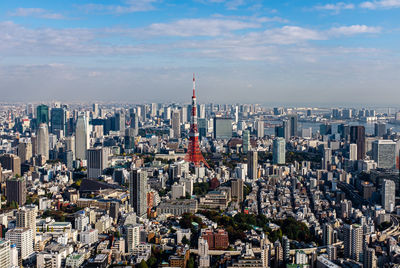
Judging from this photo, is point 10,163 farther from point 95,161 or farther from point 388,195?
point 388,195

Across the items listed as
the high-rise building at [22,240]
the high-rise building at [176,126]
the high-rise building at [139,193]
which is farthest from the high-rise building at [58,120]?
the high-rise building at [22,240]

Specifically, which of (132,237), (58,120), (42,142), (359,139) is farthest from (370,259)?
(58,120)

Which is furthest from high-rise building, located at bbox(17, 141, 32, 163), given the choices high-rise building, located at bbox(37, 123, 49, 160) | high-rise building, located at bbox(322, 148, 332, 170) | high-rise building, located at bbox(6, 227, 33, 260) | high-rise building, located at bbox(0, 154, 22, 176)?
high-rise building, located at bbox(322, 148, 332, 170)

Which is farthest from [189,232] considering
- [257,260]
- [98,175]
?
[98,175]

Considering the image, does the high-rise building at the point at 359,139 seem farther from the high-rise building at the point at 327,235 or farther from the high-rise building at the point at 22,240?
Result: the high-rise building at the point at 22,240

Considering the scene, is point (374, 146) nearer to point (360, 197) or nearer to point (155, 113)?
point (360, 197)

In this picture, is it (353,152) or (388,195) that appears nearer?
(388,195)

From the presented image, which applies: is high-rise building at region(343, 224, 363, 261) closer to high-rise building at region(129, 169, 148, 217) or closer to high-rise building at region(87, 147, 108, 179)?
high-rise building at region(129, 169, 148, 217)
